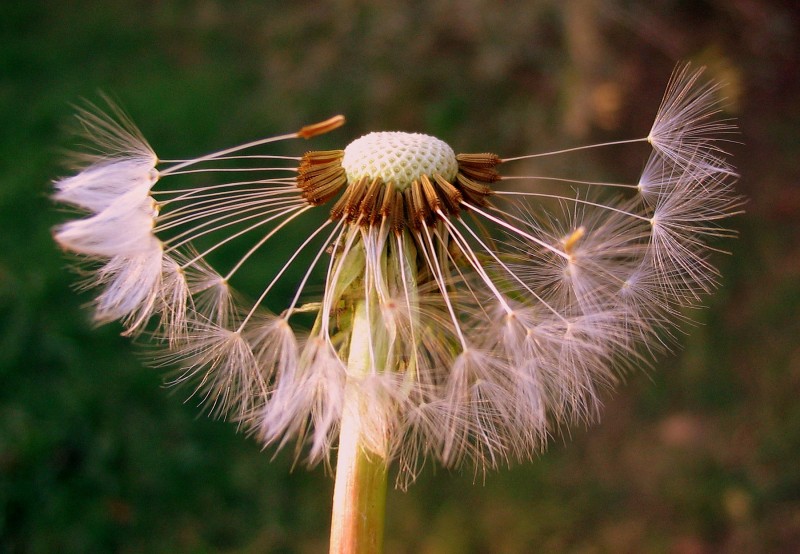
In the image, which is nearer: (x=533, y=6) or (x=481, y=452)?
(x=481, y=452)

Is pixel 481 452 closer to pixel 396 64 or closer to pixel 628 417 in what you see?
pixel 628 417

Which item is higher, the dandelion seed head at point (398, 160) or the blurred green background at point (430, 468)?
the blurred green background at point (430, 468)

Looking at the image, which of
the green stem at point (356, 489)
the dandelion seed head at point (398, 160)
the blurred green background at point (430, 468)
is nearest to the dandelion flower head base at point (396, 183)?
the dandelion seed head at point (398, 160)

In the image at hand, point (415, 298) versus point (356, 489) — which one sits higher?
point (415, 298)

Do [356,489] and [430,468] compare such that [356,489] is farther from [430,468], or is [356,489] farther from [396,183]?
[430,468]

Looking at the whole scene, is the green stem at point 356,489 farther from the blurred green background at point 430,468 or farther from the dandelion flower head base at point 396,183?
the blurred green background at point 430,468

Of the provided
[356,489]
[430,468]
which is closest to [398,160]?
[356,489]

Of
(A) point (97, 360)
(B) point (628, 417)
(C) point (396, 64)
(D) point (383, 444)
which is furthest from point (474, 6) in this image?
(D) point (383, 444)
